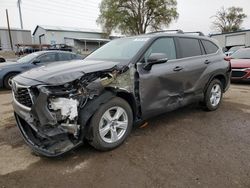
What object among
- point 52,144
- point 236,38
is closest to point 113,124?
point 52,144

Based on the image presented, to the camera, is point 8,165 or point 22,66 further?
point 22,66

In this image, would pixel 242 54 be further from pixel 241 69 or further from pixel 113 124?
pixel 113 124

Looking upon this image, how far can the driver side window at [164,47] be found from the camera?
3896 mm

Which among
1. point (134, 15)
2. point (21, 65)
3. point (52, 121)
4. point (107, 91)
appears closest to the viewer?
point (52, 121)

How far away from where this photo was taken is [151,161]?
3041 millimetres

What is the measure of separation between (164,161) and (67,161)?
132cm

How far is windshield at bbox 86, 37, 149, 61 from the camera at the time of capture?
3797mm

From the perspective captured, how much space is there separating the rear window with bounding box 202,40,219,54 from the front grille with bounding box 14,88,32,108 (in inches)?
151

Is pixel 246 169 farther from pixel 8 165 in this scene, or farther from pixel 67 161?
pixel 8 165

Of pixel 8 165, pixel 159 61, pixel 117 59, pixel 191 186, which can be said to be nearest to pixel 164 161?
pixel 191 186

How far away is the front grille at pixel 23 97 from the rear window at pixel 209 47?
3839 mm

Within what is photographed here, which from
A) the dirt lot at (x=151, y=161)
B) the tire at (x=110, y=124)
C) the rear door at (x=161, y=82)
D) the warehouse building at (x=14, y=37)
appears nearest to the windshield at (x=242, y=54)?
the dirt lot at (x=151, y=161)

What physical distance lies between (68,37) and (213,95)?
4516 cm

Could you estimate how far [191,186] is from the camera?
252 cm
